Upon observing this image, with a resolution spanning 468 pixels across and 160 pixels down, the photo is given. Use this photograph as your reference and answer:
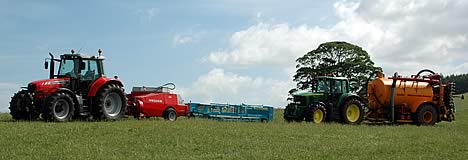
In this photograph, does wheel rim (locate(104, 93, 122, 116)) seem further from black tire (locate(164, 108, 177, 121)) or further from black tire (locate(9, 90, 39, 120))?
black tire (locate(164, 108, 177, 121))

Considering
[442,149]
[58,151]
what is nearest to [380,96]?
[442,149]

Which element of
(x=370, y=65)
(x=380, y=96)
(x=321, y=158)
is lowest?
(x=321, y=158)

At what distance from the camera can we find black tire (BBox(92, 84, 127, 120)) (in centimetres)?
2252

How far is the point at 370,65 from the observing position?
53.8 m

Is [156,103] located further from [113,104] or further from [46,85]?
[46,85]

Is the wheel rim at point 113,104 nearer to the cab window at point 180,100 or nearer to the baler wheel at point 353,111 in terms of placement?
the cab window at point 180,100

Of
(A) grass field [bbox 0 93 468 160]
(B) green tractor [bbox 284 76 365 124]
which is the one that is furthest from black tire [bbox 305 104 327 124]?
(A) grass field [bbox 0 93 468 160]

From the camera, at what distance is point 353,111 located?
2758 cm

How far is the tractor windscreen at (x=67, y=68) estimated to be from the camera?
22766 mm

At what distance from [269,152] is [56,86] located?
424 inches

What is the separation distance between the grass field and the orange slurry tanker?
9102mm

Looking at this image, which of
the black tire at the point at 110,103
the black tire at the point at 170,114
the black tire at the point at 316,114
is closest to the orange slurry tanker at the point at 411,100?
the black tire at the point at 316,114

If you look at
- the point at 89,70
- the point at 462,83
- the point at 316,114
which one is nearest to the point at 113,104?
the point at 89,70

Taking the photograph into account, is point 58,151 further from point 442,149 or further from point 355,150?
point 442,149
